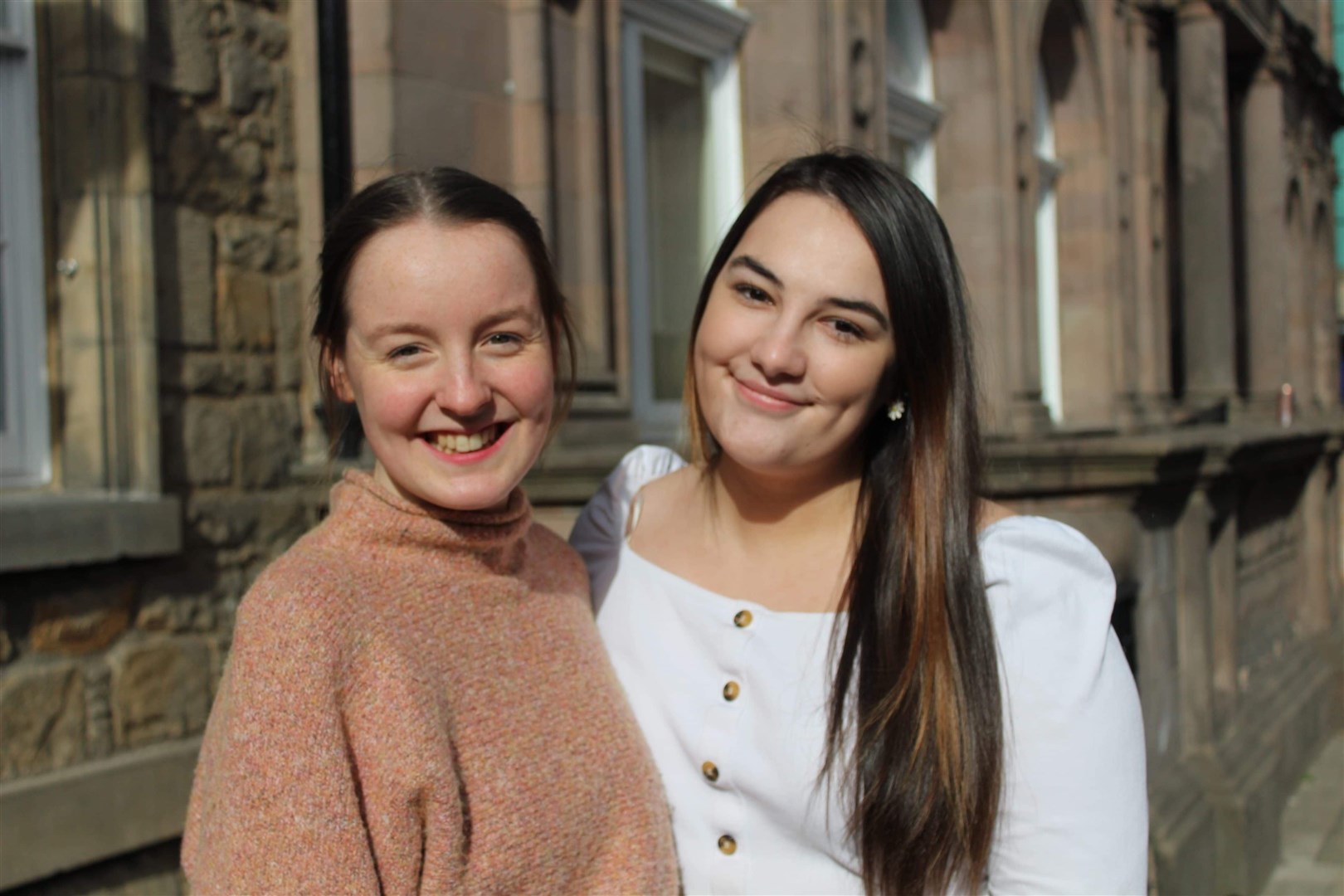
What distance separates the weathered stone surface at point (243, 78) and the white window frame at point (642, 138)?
194 centimetres

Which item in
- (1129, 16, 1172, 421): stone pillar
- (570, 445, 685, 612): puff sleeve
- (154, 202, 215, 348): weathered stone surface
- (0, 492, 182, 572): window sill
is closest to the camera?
(570, 445, 685, 612): puff sleeve

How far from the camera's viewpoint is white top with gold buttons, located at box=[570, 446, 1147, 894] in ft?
5.87

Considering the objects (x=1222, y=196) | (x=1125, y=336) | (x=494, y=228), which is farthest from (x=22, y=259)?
(x=1222, y=196)

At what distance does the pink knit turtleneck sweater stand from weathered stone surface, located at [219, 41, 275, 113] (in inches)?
105

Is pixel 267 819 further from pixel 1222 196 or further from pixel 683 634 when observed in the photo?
pixel 1222 196

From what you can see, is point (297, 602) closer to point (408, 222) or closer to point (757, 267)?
point (408, 222)

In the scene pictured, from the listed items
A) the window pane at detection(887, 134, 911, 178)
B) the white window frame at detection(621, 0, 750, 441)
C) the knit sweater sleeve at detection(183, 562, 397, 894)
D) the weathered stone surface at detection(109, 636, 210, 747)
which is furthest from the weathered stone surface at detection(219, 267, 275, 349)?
the window pane at detection(887, 134, 911, 178)

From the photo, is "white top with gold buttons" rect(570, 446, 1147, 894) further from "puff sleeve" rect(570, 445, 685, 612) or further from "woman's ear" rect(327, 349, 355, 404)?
"woman's ear" rect(327, 349, 355, 404)

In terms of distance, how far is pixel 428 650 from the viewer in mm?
1653

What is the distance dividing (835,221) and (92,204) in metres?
2.58

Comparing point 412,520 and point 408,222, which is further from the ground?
point 408,222

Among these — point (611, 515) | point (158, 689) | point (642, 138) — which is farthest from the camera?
point (642, 138)

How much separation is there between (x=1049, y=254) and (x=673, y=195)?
5.99 m

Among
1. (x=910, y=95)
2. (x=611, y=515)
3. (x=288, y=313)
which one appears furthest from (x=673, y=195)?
(x=611, y=515)
